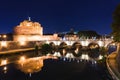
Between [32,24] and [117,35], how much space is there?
49778 mm

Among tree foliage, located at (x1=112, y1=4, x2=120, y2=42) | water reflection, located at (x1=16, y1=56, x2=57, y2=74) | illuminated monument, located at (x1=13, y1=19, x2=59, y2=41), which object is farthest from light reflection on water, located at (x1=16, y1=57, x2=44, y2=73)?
illuminated monument, located at (x1=13, y1=19, x2=59, y2=41)

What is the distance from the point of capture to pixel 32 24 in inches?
2717

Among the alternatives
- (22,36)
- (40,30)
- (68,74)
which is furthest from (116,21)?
(40,30)

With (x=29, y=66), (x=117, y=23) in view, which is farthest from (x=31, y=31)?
(x=117, y=23)

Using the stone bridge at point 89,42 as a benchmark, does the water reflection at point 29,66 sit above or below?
below

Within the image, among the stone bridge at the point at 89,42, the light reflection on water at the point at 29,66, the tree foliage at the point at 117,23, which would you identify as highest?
the tree foliage at the point at 117,23

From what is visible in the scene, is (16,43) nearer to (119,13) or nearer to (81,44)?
(81,44)

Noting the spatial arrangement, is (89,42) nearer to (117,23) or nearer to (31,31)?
(31,31)

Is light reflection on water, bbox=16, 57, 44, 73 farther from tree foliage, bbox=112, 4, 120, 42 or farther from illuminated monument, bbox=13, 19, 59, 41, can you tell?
illuminated monument, bbox=13, 19, 59, 41

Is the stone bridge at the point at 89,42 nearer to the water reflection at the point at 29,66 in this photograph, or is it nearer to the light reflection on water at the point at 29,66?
the water reflection at the point at 29,66

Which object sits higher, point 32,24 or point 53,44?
point 32,24

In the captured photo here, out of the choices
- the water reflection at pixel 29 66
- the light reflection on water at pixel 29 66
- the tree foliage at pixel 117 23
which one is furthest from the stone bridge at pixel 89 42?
the tree foliage at pixel 117 23

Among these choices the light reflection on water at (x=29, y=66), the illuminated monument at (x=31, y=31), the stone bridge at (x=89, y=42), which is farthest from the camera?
the illuminated monument at (x=31, y=31)

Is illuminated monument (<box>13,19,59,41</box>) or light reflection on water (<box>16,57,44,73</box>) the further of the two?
illuminated monument (<box>13,19,59,41</box>)
